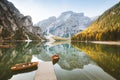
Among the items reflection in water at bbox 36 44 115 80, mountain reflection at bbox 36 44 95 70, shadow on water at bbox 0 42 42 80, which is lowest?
mountain reflection at bbox 36 44 95 70

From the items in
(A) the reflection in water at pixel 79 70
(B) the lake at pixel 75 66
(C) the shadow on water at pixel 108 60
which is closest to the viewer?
(A) the reflection in water at pixel 79 70

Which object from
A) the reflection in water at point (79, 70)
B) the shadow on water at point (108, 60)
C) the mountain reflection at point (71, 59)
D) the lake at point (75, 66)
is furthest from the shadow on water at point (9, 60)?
the shadow on water at point (108, 60)

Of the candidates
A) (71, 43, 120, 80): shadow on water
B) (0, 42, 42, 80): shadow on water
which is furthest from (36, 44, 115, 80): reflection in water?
(0, 42, 42, 80): shadow on water

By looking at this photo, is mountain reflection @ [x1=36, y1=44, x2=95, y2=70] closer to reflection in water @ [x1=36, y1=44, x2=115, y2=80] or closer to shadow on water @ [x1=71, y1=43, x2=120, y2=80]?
reflection in water @ [x1=36, y1=44, x2=115, y2=80]

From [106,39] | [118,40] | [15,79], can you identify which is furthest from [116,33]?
[15,79]

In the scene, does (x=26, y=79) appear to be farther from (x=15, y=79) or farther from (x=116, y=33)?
(x=116, y=33)

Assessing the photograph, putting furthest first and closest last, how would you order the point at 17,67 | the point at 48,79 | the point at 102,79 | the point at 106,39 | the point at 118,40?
1. the point at 106,39
2. the point at 118,40
3. the point at 17,67
4. the point at 102,79
5. the point at 48,79

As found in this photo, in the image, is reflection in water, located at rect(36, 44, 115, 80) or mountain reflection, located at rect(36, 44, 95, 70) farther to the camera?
mountain reflection, located at rect(36, 44, 95, 70)

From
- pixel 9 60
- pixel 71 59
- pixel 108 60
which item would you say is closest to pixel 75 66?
pixel 108 60

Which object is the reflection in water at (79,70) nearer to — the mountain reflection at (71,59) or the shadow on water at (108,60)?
the mountain reflection at (71,59)

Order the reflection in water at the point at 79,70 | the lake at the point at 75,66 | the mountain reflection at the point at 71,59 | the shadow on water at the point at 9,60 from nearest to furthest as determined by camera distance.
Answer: the reflection in water at the point at 79,70 < the lake at the point at 75,66 < the shadow on water at the point at 9,60 < the mountain reflection at the point at 71,59

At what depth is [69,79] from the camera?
31.8m

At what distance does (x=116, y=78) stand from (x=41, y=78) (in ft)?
40.4

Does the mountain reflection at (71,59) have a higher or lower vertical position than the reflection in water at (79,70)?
lower
